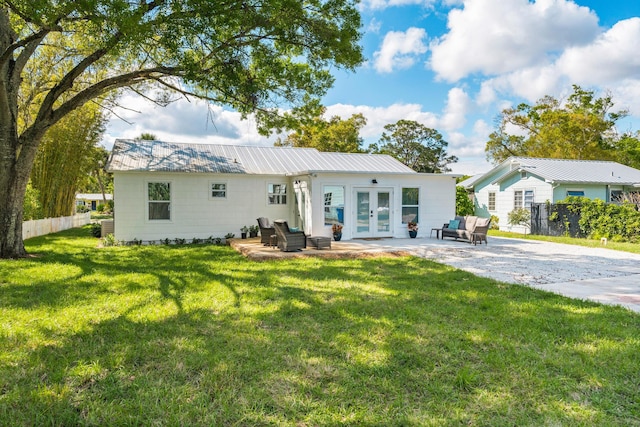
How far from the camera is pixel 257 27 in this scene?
818cm

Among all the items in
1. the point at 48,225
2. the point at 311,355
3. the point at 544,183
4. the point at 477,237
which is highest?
the point at 544,183

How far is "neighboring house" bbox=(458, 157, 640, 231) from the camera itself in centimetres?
1844

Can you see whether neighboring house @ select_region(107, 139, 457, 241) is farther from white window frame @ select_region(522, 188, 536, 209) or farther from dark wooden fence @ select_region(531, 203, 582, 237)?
white window frame @ select_region(522, 188, 536, 209)

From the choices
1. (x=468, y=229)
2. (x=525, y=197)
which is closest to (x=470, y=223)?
(x=468, y=229)

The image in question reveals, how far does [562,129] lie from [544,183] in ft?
49.4

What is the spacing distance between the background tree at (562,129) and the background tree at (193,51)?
28.2 metres

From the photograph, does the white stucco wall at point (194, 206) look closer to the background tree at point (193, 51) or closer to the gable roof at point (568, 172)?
the background tree at point (193, 51)

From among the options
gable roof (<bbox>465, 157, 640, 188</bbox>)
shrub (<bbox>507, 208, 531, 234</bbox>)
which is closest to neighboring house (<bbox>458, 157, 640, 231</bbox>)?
gable roof (<bbox>465, 157, 640, 188</bbox>)

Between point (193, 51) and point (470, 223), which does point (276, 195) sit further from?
point (470, 223)

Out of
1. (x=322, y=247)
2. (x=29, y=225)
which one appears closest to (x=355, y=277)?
(x=322, y=247)

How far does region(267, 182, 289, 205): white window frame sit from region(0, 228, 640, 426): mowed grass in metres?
7.75

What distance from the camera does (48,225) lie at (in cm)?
1622

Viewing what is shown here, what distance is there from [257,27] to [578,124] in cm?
3115

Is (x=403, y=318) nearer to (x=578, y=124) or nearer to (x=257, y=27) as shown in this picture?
(x=257, y=27)
